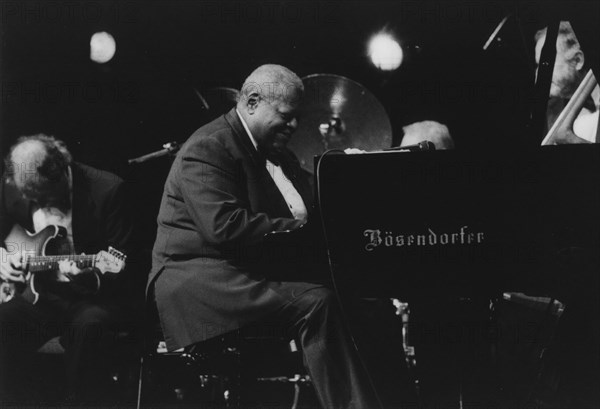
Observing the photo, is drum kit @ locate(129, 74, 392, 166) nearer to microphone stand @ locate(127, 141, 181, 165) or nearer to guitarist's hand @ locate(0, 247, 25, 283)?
microphone stand @ locate(127, 141, 181, 165)

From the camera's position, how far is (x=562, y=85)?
3.91 m

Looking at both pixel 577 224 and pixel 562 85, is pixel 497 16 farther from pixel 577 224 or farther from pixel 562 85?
pixel 577 224

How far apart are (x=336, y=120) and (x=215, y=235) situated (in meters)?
1.72

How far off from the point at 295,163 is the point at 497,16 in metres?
2.13

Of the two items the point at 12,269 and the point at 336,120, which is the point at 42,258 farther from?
the point at 336,120

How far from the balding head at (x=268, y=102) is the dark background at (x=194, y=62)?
1.31 m

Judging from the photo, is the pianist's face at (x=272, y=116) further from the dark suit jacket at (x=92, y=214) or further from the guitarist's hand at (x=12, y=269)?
the guitarist's hand at (x=12, y=269)

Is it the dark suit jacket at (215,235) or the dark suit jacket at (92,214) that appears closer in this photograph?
the dark suit jacket at (215,235)

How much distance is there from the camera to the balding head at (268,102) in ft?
10.4

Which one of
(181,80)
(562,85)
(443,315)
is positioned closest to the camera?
(443,315)

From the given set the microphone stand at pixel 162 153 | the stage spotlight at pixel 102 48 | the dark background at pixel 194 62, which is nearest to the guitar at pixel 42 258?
the dark background at pixel 194 62

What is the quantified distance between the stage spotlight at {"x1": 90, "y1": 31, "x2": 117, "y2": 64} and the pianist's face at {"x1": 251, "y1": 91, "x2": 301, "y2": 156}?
177cm

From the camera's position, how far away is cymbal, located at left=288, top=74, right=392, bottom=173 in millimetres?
4234

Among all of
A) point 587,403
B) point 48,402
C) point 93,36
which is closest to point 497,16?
point 93,36
